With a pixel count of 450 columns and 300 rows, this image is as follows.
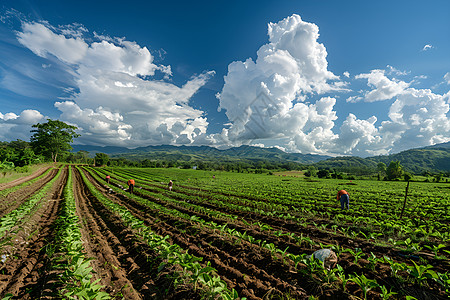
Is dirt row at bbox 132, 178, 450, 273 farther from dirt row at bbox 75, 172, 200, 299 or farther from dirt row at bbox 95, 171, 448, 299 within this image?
dirt row at bbox 75, 172, 200, 299

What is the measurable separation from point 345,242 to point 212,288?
6.73m

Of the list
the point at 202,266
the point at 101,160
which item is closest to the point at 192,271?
the point at 202,266

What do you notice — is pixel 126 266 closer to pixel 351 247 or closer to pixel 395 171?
pixel 351 247

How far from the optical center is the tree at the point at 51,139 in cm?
6319

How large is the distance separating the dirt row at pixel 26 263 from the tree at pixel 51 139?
77.2m

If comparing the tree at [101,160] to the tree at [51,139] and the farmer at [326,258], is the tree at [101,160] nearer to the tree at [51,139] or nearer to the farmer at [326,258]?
the tree at [51,139]

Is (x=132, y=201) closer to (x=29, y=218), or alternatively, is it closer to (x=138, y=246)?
(x=29, y=218)

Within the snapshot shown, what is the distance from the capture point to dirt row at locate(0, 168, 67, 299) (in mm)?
4207

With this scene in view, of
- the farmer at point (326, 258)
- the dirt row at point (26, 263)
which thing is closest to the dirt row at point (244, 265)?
the farmer at point (326, 258)

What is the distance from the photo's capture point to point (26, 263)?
5.44 metres

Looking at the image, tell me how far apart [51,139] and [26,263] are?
8164 cm

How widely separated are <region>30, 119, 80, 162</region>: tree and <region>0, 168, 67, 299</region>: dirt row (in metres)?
77.2

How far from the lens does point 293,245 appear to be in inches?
269

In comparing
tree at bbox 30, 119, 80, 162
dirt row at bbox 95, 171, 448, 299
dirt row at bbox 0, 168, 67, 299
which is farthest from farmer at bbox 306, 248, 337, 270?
tree at bbox 30, 119, 80, 162
